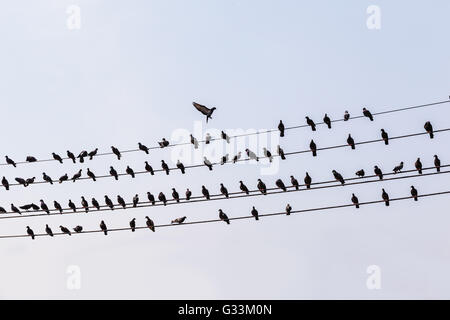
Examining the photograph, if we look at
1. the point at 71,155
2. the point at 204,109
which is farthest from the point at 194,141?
the point at 71,155

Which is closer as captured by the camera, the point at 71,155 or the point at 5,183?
the point at 5,183

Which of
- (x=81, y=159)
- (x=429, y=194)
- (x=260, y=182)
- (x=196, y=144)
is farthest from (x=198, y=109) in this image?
(x=429, y=194)

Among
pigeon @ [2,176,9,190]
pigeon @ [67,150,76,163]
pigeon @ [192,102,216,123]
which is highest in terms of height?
pigeon @ [192,102,216,123]

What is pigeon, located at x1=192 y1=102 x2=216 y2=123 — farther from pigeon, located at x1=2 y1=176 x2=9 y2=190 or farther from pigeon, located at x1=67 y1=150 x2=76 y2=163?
pigeon, located at x1=2 y1=176 x2=9 y2=190

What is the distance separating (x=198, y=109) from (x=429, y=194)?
8823 millimetres

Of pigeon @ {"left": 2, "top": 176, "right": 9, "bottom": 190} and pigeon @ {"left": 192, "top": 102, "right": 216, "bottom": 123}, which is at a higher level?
pigeon @ {"left": 192, "top": 102, "right": 216, "bottom": 123}

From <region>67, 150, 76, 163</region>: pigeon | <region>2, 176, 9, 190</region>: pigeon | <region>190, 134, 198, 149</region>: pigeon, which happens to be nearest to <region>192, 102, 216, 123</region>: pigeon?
<region>190, 134, 198, 149</region>: pigeon

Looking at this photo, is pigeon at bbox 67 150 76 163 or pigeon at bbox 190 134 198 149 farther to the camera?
pigeon at bbox 67 150 76 163

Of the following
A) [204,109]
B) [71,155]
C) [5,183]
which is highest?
[204,109]

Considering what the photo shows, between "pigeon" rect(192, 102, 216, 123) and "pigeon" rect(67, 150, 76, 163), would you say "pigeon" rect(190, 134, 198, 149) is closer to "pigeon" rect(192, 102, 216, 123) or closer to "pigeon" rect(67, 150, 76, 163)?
"pigeon" rect(192, 102, 216, 123)

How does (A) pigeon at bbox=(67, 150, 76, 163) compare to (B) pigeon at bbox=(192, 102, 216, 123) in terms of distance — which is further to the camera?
(A) pigeon at bbox=(67, 150, 76, 163)

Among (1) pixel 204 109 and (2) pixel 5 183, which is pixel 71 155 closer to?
(2) pixel 5 183

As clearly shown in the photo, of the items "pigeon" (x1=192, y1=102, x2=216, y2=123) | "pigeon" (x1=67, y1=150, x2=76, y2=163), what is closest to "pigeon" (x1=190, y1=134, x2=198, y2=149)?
"pigeon" (x1=192, y1=102, x2=216, y2=123)

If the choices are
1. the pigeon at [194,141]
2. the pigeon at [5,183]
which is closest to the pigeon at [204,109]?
the pigeon at [194,141]
